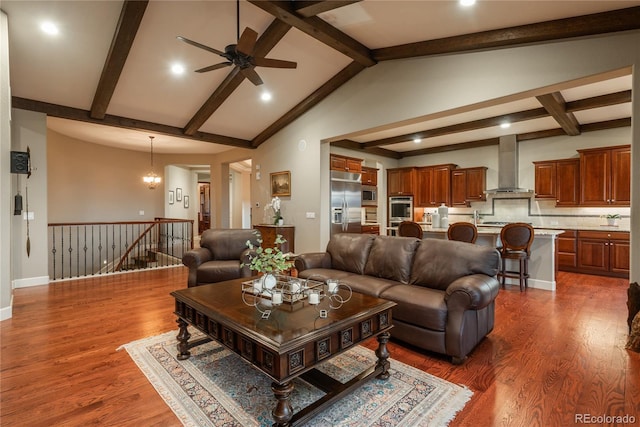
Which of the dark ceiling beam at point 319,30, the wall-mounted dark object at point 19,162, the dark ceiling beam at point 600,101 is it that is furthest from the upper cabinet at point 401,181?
the wall-mounted dark object at point 19,162

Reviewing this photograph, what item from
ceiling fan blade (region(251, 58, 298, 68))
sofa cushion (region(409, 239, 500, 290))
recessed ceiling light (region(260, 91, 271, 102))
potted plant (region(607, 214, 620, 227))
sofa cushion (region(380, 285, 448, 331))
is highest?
recessed ceiling light (region(260, 91, 271, 102))

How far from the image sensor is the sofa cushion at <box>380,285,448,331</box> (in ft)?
8.32

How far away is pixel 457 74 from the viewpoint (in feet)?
12.9

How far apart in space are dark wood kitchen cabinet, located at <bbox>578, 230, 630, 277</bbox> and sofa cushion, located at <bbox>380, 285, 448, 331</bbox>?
5.03 m

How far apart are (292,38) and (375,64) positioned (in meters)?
1.36

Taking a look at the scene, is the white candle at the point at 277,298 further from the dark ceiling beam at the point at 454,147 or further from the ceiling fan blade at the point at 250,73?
the dark ceiling beam at the point at 454,147

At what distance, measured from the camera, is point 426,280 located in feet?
10.1

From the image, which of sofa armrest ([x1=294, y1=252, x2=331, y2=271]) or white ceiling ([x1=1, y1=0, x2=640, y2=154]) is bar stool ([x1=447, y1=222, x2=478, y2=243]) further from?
sofa armrest ([x1=294, y1=252, x2=331, y2=271])

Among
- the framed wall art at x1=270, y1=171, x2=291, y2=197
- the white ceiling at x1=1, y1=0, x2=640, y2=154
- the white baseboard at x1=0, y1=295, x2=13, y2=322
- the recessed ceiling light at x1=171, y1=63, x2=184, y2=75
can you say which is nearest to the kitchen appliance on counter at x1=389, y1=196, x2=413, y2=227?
the white ceiling at x1=1, y1=0, x2=640, y2=154

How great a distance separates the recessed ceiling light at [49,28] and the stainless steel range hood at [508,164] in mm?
7840

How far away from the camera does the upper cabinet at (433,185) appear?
7.93 meters

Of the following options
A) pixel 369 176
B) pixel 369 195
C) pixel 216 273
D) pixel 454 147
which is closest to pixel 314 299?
pixel 216 273

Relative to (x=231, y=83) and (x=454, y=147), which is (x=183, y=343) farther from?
(x=454, y=147)

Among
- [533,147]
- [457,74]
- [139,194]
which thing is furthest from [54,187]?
[533,147]
